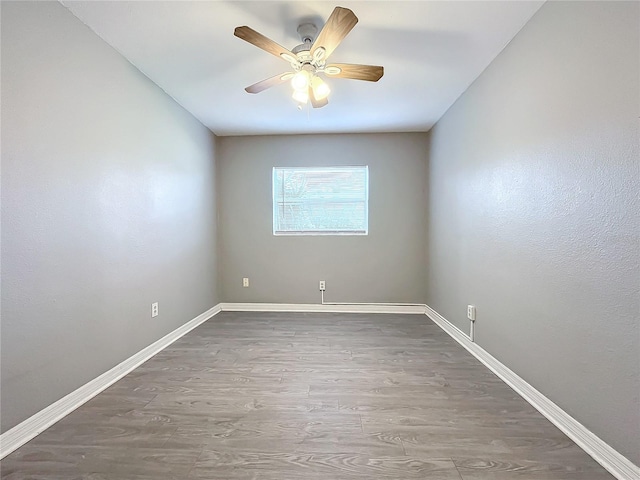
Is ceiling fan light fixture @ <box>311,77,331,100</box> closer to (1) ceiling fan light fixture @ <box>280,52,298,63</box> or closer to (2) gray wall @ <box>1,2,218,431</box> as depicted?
(1) ceiling fan light fixture @ <box>280,52,298,63</box>

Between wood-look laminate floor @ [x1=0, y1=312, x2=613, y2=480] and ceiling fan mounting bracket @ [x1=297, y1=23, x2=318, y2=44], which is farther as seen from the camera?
ceiling fan mounting bracket @ [x1=297, y1=23, x2=318, y2=44]

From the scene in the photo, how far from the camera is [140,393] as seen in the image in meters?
1.89

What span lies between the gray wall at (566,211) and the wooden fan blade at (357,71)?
911mm

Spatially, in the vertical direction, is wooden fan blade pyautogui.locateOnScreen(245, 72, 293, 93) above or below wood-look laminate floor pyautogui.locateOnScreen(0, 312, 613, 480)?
above

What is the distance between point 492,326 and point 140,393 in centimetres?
247

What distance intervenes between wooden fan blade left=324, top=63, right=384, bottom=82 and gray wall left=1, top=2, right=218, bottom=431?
60.2 inches

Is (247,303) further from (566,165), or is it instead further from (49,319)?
(566,165)

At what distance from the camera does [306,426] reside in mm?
1558

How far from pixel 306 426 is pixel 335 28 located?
2.09 m

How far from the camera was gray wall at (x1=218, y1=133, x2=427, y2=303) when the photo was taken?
3.92 metres

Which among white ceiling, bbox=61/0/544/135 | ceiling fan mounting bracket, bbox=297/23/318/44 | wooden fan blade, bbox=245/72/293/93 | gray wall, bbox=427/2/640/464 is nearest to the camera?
gray wall, bbox=427/2/640/464

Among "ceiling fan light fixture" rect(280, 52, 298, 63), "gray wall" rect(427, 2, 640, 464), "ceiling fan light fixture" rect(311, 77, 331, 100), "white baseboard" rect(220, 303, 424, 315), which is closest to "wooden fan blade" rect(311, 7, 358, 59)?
"ceiling fan light fixture" rect(280, 52, 298, 63)

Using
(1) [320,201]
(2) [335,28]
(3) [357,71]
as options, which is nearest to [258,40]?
(2) [335,28]

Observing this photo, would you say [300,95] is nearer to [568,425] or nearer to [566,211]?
[566,211]
